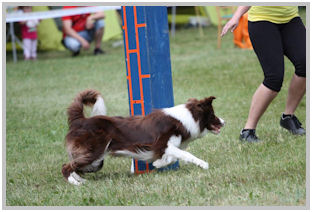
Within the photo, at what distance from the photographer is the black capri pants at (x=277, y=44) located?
17.7 ft

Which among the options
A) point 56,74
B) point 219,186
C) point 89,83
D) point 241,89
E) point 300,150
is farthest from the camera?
point 56,74

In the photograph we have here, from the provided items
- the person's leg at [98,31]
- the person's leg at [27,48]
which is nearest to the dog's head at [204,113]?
the person's leg at [98,31]

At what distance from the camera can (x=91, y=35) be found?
15359 millimetres

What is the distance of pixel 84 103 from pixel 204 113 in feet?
3.68

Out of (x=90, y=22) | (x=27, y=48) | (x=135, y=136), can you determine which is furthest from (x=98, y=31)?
(x=135, y=136)

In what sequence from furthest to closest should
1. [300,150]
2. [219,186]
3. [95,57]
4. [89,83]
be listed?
[95,57] → [89,83] → [300,150] → [219,186]

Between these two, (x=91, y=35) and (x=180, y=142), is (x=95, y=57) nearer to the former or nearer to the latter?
(x=91, y=35)

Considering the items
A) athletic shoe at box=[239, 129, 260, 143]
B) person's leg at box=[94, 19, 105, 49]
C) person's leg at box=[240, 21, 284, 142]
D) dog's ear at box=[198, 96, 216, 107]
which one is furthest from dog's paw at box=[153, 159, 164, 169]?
person's leg at box=[94, 19, 105, 49]

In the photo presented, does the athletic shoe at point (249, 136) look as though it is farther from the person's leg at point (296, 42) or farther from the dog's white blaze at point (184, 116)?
the dog's white blaze at point (184, 116)

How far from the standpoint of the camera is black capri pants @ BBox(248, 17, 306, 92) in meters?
5.41

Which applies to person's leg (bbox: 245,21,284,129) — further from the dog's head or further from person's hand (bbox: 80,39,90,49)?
person's hand (bbox: 80,39,90,49)

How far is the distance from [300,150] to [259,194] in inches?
57.7

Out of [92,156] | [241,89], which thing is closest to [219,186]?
[92,156]

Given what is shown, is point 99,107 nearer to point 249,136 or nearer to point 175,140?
point 175,140
